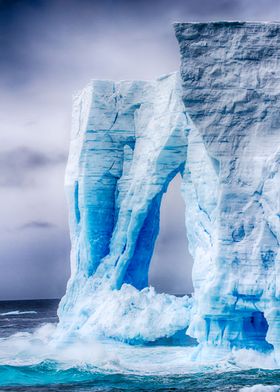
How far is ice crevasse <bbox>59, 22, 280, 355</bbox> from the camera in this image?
2119cm

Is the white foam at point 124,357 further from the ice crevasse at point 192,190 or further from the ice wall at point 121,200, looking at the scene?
the ice wall at point 121,200

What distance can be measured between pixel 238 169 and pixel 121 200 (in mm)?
8090

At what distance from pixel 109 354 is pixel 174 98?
8452mm

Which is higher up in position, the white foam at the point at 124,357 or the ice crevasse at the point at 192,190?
the ice crevasse at the point at 192,190

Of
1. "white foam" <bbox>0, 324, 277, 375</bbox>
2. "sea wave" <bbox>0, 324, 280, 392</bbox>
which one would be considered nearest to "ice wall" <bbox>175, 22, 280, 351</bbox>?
"white foam" <bbox>0, 324, 277, 375</bbox>

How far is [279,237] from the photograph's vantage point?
808 inches

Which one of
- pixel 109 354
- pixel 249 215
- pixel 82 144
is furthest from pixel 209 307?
pixel 82 144

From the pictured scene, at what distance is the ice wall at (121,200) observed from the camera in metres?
26.8

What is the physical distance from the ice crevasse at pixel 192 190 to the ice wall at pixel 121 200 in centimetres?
4

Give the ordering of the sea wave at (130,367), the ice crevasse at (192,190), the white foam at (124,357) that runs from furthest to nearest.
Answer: the white foam at (124,357) → the ice crevasse at (192,190) → the sea wave at (130,367)

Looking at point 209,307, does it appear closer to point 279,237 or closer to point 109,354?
point 279,237

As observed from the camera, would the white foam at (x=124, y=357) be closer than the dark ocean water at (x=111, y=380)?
No

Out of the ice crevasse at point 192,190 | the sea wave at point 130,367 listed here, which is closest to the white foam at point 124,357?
the sea wave at point 130,367

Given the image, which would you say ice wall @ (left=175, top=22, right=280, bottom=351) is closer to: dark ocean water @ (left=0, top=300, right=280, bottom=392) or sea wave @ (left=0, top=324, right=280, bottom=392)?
sea wave @ (left=0, top=324, right=280, bottom=392)
